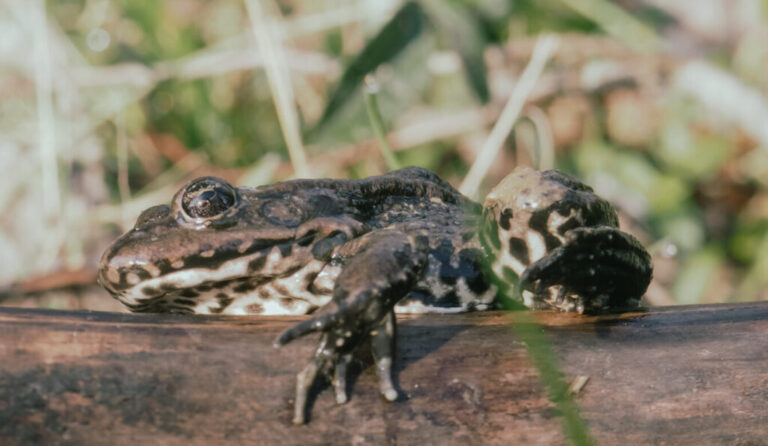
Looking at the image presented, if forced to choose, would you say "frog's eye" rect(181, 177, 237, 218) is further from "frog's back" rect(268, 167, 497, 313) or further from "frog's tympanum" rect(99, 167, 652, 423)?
"frog's back" rect(268, 167, 497, 313)

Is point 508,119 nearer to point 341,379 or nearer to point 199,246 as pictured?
point 199,246

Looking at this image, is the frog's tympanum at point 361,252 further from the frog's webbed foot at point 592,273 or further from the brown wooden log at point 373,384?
the brown wooden log at point 373,384

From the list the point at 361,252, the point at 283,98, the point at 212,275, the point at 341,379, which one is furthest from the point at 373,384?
the point at 283,98

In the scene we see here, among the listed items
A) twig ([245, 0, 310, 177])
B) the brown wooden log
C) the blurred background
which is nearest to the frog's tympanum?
the brown wooden log

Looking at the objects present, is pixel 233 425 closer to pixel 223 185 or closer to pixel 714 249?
pixel 223 185

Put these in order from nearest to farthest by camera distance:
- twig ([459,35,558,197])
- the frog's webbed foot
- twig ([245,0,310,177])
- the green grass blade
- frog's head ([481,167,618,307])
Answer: the frog's webbed foot
frog's head ([481,167,618,307])
the green grass blade
twig ([245,0,310,177])
twig ([459,35,558,197])

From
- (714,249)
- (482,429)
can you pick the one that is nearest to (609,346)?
(482,429)
